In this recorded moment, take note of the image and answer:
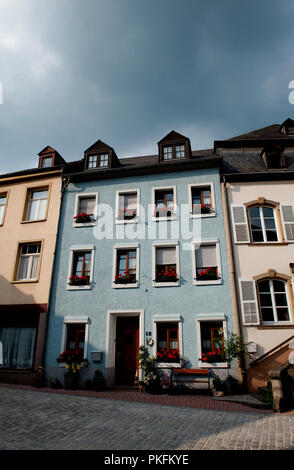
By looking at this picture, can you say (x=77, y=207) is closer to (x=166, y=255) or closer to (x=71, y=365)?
(x=166, y=255)

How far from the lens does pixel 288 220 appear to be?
42.3 ft

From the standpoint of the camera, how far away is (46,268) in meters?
13.9

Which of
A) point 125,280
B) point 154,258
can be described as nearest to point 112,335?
point 125,280

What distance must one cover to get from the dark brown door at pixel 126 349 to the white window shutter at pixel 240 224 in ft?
19.2

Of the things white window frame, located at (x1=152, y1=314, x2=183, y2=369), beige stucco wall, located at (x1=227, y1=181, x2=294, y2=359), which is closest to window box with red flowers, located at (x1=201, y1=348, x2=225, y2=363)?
white window frame, located at (x1=152, y1=314, x2=183, y2=369)

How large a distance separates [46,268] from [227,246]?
846 cm

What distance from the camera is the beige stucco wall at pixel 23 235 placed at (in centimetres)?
1372

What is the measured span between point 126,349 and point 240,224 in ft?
24.5

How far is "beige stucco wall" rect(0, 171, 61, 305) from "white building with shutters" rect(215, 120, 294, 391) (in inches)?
338

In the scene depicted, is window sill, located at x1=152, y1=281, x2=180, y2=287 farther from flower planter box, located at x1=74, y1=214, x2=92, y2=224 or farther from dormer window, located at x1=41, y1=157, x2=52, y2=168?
dormer window, located at x1=41, y1=157, x2=52, y2=168

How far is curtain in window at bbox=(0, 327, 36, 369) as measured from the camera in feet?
42.3

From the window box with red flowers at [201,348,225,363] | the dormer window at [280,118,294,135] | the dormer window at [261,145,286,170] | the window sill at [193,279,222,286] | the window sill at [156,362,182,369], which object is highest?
the dormer window at [280,118,294,135]
